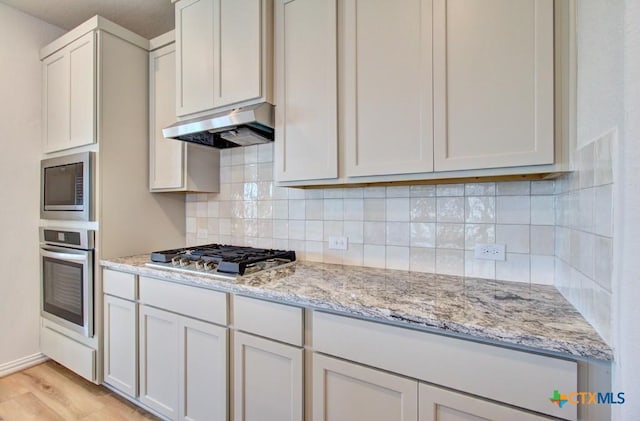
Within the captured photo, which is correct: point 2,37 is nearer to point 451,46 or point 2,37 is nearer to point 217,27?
point 217,27

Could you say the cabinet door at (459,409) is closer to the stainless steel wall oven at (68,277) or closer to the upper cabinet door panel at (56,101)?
the stainless steel wall oven at (68,277)

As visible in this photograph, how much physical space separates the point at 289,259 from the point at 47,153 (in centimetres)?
218

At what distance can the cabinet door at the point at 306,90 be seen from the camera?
1466 mm

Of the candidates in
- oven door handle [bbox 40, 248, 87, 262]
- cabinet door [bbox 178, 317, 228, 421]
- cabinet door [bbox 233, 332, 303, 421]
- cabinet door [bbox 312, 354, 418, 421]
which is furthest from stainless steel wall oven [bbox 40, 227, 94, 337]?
cabinet door [bbox 312, 354, 418, 421]

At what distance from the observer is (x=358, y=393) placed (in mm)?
1075

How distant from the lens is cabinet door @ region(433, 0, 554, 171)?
106cm

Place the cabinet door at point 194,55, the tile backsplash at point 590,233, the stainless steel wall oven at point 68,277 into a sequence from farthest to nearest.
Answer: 1. the stainless steel wall oven at point 68,277
2. the cabinet door at point 194,55
3. the tile backsplash at point 590,233

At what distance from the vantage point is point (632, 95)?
26.8 inches

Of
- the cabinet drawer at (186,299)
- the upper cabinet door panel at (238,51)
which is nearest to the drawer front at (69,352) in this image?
the cabinet drawer at (186,299)

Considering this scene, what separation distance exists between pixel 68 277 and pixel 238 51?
199 centimetres

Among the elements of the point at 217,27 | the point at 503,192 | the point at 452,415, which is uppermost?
the point at 217,27

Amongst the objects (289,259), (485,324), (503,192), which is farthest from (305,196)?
(485,324)

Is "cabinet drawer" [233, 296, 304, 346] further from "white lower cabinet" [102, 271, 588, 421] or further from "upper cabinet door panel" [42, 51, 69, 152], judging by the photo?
"upper cabinet door panel" [42, 51, 69, 152]

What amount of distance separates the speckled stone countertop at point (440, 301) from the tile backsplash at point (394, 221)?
4.2 inches
